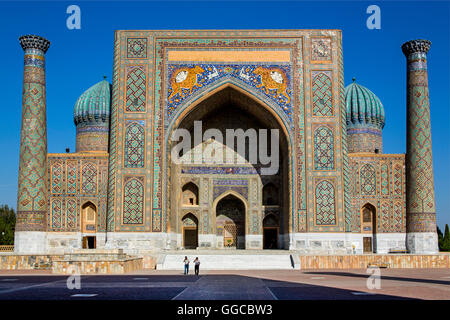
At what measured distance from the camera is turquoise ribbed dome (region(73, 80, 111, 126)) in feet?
59.3

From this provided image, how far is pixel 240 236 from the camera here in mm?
16047

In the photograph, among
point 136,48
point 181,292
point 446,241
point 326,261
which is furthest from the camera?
point 446,241

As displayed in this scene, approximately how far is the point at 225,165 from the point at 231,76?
2.72 metres

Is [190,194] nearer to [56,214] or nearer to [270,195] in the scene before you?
[270,195]

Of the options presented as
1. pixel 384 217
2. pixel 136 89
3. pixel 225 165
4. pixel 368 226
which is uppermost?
pixel 136 89

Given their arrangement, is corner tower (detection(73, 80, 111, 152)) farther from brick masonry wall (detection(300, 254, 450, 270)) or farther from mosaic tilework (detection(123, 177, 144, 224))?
brick masonry wall (detection(300, 254, 450, 270))

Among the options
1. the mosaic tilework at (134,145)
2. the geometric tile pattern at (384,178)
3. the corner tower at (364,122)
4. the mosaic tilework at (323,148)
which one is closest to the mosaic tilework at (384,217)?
the geometric tile pattern at (384,178)

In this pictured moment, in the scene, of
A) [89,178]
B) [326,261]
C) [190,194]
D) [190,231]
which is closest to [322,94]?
[326,261]

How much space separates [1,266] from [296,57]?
8988 mm

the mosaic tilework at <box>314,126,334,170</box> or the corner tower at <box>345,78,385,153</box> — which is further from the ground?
the corner tower at <box>345,78,385,153</box>

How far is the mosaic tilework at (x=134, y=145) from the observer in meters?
14.3

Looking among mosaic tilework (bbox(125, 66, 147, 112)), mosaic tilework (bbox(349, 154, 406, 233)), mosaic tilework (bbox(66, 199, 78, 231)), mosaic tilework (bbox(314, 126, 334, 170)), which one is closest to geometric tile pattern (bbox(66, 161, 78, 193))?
mosaic tilework (bbox(66, 199, 78, 231))

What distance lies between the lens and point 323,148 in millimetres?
14414

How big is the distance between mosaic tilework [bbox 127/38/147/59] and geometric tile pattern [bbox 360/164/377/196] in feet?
22.6
